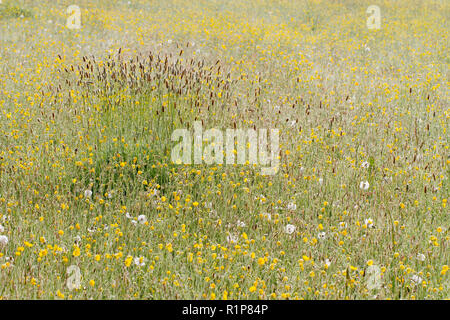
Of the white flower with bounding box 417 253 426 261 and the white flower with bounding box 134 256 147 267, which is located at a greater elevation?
the white flower with bounding box 134 256 147 267

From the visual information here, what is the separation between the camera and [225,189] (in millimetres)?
4020

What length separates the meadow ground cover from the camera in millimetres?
2984

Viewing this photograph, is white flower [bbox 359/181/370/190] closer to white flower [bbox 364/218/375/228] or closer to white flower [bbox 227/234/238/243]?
white flower [bbox 364/218/375/228]

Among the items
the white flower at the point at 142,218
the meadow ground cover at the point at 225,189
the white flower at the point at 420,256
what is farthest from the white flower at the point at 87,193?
the white flower at the point at 420,256

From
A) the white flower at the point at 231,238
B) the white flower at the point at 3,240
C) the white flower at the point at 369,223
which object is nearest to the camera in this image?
the white flower at the point at 3,240

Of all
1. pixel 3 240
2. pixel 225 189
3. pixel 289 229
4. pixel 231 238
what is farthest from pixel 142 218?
pixel 289 229

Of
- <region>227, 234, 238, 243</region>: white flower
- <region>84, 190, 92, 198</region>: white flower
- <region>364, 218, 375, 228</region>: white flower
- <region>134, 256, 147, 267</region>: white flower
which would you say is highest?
<region>84, 190, 92, 198</region>: white flower

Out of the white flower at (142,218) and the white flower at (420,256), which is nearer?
the white flower at (420,256)

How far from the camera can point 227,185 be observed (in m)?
4.13

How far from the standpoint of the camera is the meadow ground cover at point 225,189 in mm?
2984

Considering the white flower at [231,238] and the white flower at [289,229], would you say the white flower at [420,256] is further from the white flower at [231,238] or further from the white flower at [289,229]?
the white flower at [231,238]

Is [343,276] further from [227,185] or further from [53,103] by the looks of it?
[53,103]

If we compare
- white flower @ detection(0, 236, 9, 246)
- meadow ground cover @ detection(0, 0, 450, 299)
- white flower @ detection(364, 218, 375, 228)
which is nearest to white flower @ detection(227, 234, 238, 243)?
meadow ground cover @ detection(0, 0, 450, 299)

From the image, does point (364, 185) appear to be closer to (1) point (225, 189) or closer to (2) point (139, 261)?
(1) point (225, 189)
